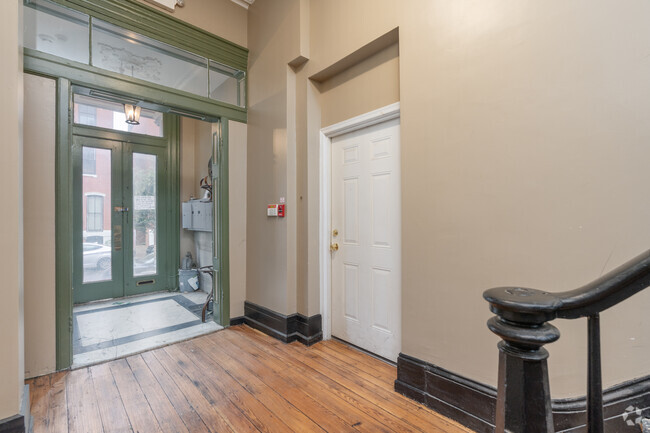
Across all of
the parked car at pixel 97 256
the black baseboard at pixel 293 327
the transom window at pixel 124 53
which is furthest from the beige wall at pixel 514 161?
the parked car at pixel 97 256

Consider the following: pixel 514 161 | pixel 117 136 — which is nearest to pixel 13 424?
pixel 514 161

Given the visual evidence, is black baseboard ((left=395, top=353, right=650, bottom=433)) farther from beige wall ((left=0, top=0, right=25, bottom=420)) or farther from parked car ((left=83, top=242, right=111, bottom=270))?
parked car ((left=83, top=242, right=111, bottom=270))

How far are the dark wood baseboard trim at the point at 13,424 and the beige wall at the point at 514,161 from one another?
226 cm

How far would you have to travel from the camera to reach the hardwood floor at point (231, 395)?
181 cm

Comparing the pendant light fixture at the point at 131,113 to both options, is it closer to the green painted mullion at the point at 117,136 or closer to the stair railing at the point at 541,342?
the green painted mullion at the point at 117,136

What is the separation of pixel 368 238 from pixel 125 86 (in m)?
2.58

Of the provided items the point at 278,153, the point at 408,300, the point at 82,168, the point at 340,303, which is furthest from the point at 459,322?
the point at 82,168

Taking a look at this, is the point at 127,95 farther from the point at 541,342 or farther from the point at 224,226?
the point at 541,342

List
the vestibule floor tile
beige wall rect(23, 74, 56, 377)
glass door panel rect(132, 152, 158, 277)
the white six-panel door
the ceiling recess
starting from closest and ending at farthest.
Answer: beige wall rect(23, 74, 56, 377) → the white six-panel door → the vestibule floor tile → the ceiling recess → glass door panel rect(132, 152, 158, 277)

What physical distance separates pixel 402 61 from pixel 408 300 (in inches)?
66.8

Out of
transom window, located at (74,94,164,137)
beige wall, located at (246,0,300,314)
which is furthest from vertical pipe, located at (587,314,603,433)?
transom window, located at (74,94,164,137)

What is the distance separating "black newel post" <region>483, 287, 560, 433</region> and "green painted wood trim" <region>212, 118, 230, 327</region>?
3076 millimetres

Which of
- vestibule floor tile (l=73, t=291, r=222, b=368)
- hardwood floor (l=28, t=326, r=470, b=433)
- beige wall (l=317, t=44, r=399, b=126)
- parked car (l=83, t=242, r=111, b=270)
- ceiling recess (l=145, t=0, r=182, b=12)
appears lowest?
hardwood floor (l=28, t=326, r=470, b=433)

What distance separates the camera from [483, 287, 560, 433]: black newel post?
61cm
